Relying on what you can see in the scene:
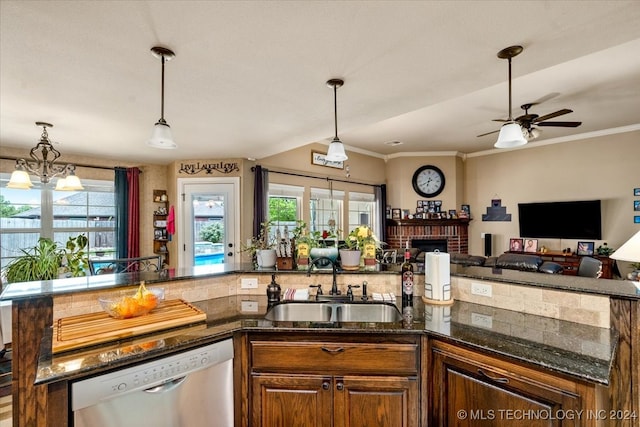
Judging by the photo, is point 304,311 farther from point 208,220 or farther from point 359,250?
point 208,220

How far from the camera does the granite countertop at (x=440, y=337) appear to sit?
1.22 meters

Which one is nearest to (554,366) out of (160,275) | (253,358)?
(253,358)

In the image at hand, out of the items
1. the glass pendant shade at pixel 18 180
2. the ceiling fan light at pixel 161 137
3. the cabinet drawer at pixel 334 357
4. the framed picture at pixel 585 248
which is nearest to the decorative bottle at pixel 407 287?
the cabinet drawer at pixel 334 357

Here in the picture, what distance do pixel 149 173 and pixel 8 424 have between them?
3.88 meters

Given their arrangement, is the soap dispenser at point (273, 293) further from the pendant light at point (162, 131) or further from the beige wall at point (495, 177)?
the beige wall at point (495, 177)

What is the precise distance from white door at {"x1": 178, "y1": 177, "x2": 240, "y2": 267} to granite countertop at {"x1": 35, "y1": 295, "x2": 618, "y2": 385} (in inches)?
126

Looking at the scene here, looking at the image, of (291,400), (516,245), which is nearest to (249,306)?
(291,400)

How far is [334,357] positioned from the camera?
165 centimetres

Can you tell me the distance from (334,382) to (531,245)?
234 inches

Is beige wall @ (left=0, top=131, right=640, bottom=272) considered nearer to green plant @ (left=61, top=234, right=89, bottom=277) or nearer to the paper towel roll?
green plant @ (left=61, top=234, right=89, bottom=277)

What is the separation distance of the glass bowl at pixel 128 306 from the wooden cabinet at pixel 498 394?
1.48 meters

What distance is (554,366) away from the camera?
1.21 m

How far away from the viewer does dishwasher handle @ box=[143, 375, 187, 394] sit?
1.38m

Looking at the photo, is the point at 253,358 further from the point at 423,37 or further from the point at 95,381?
the point at 423,37
